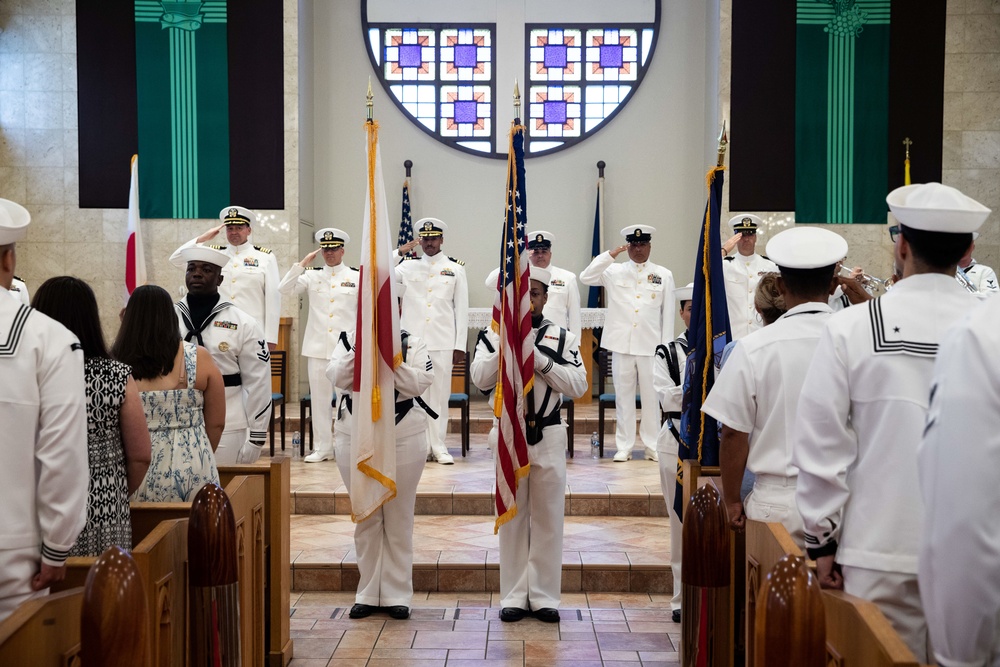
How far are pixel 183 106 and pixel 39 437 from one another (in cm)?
A: 859

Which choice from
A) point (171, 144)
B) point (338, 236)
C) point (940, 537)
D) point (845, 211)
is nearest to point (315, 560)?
point (338, 236)

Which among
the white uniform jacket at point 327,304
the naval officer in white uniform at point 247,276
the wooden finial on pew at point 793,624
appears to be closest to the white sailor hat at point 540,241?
the white uniform jacket at point 327,304

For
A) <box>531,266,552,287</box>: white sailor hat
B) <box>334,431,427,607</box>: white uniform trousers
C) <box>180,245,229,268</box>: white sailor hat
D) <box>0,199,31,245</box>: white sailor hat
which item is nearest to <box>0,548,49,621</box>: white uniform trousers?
<box>0,199,31,245</box>: white sailor hat

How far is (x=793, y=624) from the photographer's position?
147 cm

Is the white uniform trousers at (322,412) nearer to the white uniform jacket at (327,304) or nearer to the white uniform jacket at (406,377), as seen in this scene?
the white uniform jacket at (327,304)

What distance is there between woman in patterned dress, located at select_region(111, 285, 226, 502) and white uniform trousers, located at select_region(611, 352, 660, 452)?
483 centimetres

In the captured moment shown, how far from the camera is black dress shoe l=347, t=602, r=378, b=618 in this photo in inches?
181

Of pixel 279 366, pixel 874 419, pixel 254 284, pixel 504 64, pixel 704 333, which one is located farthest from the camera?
pixel 504 64

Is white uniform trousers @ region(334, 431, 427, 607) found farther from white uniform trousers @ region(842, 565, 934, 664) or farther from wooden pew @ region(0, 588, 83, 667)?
white uniform trousers @ region(842, 565, 934, 664)

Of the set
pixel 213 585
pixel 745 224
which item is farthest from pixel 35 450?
pixel 745 224

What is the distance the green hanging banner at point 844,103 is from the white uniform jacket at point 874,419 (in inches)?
335

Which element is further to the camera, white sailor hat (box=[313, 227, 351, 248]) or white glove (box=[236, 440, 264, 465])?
white sailor hat (box=[313, 227, 351, 248])

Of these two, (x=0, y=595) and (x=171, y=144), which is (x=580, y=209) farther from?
(x=0, y=595)

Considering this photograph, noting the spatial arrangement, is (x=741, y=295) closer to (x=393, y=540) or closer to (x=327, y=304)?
(x=327, y=304)
